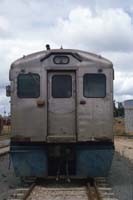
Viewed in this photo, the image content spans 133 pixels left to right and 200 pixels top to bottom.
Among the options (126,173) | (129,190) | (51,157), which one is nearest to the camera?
(129,190)

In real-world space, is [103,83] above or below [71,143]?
above

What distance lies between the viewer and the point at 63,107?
15047mm

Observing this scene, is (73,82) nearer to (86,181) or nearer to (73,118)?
(73,118)

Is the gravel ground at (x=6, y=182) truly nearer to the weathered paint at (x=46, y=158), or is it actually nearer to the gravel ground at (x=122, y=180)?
the weathered paint at (x=46, y=158)

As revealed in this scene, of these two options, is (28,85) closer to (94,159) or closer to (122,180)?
(94,159)

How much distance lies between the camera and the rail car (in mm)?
14953

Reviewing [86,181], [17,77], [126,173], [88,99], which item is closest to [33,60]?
[17,77]

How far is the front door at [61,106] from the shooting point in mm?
15016

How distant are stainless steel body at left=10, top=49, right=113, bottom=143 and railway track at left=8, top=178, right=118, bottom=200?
1170 millimetres

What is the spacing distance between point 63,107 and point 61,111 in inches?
4.4

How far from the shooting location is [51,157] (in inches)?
608

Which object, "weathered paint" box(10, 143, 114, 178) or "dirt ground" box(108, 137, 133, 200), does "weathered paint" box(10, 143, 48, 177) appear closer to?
"weathered paint" box(10, 143, 114, 178)

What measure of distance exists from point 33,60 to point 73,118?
5.82 feet

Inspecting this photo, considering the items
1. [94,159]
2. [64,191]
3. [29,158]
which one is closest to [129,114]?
[94,159]
